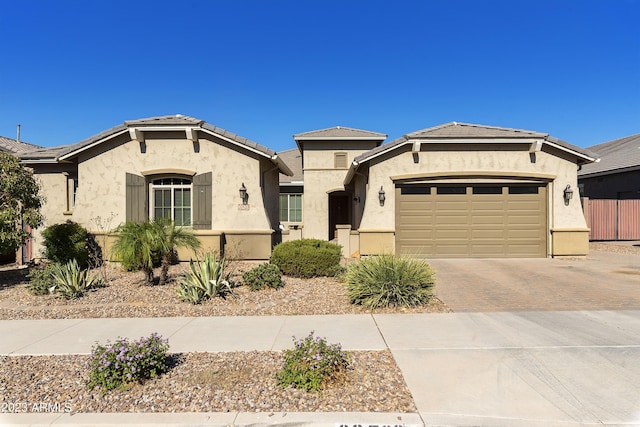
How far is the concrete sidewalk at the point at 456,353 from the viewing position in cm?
332

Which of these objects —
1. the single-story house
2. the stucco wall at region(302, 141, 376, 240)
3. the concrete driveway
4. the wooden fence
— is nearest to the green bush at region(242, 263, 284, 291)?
the single-story house

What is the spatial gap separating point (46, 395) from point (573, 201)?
14981 mm

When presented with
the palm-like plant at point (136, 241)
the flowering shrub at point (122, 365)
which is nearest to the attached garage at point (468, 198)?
the palm-like plant at point (136, 241)

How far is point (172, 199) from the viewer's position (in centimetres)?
1238

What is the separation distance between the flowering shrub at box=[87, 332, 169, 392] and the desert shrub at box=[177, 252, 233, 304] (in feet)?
11.1

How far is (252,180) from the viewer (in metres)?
12.2

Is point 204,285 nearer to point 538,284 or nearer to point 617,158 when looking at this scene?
point 538,284

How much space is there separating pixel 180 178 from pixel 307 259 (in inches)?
218

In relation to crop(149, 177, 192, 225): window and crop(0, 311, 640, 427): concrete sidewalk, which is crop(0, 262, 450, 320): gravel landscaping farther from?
crop(149, 177, 192, 225): window

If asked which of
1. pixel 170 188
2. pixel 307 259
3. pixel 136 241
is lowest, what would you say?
pixel 307 259

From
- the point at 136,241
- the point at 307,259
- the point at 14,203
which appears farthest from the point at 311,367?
the point at 14,203

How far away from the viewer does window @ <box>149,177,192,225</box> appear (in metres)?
12.3

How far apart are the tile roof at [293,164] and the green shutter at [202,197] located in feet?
26.0

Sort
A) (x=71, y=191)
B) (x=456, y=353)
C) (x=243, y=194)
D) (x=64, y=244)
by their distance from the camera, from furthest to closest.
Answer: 1. (x=71, y=191)
2. (x=243, y=194)
3. (x=64, y=244)
4. (x=456, y=353)
